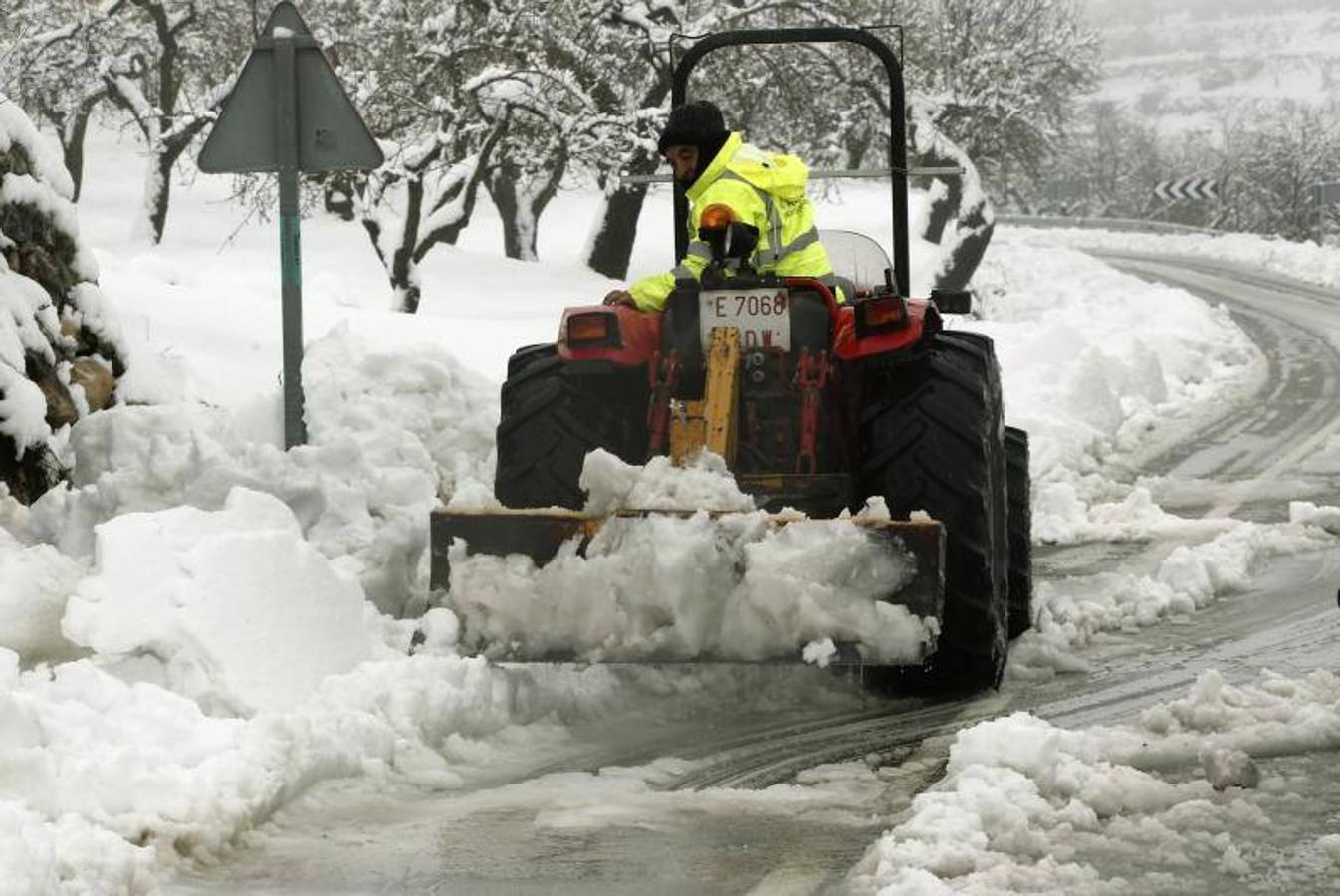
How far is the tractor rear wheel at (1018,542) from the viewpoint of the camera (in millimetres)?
8109

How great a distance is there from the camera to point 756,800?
568 cm

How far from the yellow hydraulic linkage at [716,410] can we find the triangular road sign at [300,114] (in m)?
2.11

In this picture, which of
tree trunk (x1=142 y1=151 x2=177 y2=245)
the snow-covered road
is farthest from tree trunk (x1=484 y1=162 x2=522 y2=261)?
the snow-covered road

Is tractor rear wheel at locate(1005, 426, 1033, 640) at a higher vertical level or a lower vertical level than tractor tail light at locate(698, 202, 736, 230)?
Answer: lower

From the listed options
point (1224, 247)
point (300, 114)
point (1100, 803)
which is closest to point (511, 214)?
point (1224, 247)

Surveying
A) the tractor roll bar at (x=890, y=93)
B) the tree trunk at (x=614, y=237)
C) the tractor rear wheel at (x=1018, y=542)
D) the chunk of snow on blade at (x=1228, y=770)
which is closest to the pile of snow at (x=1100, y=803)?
the chunk of snow on blade at (x=1228, y=770)

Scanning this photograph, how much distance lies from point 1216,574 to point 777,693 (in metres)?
2.65

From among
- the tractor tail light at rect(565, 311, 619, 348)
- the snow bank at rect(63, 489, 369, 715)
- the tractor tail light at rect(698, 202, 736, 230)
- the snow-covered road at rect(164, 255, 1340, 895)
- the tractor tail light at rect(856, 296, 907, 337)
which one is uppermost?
the tractor tail light at rect(698, 202, 736, 230)

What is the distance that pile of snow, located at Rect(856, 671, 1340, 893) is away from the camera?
4766 millimetres

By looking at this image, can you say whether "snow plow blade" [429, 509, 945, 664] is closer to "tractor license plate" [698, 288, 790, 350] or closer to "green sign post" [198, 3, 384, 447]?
"tractor license plate" [698, 288, 790, 350]

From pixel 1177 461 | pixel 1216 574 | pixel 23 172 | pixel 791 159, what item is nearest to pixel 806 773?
pixel 791 159

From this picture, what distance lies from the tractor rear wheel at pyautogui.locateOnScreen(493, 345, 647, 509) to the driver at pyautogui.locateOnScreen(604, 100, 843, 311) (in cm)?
31

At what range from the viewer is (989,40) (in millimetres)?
44656

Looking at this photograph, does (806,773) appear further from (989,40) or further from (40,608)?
(989,40)
